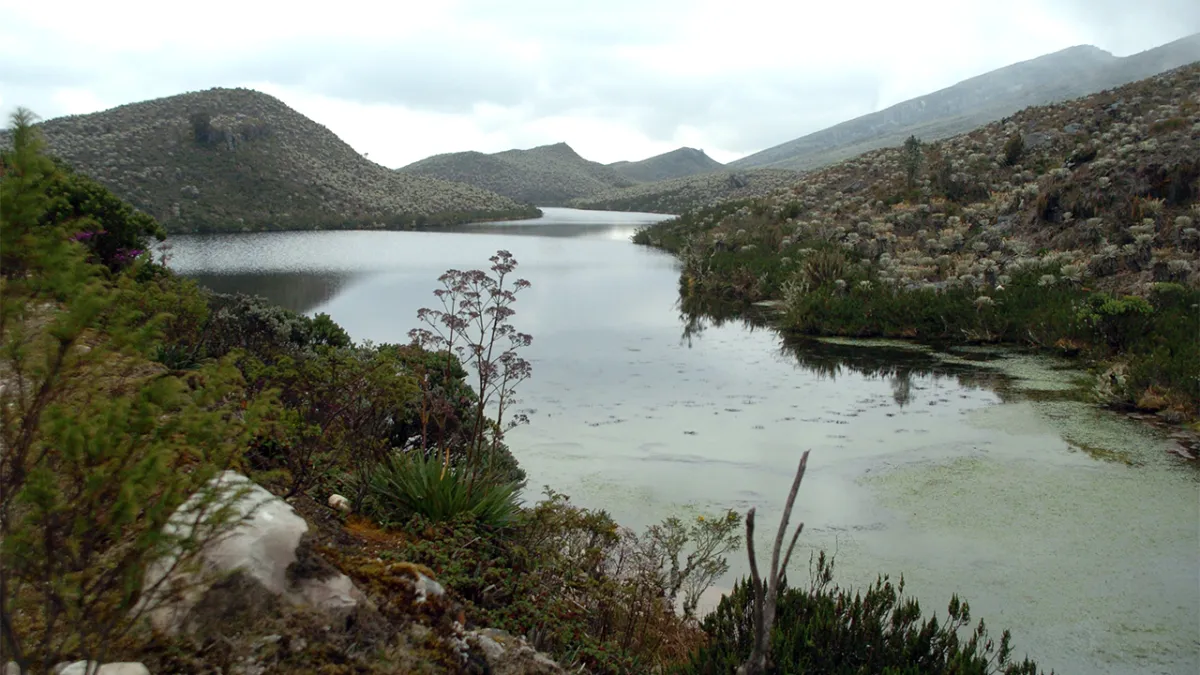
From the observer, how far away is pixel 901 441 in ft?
26.1

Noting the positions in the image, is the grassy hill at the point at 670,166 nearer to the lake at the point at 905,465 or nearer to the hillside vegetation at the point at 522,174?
the hillside vegetation at the point at 522,174

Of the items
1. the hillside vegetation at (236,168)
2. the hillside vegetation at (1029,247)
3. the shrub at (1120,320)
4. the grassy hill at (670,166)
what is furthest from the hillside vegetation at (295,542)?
the grassy hill at (670,166)

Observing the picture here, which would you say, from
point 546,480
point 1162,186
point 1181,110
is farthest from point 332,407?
point 1181,110

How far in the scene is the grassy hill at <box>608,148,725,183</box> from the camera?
536 ft

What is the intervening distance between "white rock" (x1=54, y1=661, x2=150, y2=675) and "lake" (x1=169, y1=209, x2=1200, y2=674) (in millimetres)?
3753

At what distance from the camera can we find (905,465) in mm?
7219

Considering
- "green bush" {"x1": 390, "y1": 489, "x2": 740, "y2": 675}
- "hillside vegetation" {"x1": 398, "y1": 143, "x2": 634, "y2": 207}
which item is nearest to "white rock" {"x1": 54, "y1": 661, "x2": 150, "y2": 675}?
"green bush" {"x1": 390, "y1": 489, "x2": 740, "y2": 675}

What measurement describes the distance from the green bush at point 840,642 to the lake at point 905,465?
952 millimetres

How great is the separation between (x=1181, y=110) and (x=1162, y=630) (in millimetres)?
20802

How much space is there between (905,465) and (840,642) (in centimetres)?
404

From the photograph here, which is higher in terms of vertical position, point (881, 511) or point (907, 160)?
point (907, 160)

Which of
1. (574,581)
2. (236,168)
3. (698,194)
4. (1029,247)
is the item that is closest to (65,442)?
(574,581)

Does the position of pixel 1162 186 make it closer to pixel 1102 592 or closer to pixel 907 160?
pixel 907 160

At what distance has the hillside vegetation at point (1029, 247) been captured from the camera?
36.4 feet
